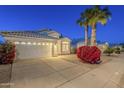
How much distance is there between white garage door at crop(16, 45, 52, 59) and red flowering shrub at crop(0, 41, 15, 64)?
6.85 feet

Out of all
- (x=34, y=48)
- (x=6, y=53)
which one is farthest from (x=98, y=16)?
(x=6, y=53)

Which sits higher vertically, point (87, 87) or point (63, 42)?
point (63, 42)

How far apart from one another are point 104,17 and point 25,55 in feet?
32.0

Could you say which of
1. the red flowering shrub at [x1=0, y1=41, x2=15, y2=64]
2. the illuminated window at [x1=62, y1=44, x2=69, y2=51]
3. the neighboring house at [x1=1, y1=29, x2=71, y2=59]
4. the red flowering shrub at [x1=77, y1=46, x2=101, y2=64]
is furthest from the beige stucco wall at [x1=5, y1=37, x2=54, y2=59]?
the red flowering shrub at [x1=77, y1=46, x2=101, y2=64]

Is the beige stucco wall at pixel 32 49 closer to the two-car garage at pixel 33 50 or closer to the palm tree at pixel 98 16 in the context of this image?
the two-car garage at pixel 33 50

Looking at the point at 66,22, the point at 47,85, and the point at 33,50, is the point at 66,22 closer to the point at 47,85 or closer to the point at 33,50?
the point at 33,50

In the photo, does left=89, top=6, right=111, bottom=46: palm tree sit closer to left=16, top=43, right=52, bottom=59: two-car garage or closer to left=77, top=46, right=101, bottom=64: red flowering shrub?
left=77, top=46, right=101, bottom=64: red flowering shrub

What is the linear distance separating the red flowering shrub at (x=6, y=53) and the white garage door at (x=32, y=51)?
209cm

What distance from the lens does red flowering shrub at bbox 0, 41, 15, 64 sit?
11.3 m

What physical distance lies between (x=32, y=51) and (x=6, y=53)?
4.26 m

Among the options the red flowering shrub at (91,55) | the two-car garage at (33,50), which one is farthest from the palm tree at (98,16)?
the two-car garage at (33,50)

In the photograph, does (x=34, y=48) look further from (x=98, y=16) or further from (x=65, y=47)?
(x=98, y=16)

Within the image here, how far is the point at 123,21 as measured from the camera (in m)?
60.0
